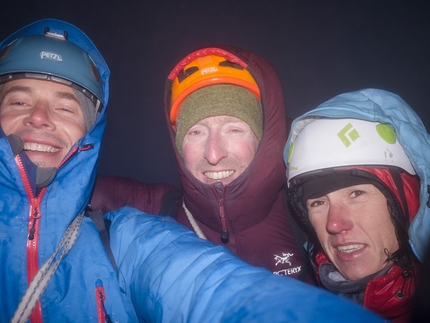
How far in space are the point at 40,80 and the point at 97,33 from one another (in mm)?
1715

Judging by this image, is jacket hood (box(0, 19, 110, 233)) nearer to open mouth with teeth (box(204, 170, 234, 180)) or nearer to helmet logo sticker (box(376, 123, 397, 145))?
open mouth with teeth (box(204, 170, 234, 180))

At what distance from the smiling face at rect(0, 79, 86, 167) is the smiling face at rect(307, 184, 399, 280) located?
1.43 metres

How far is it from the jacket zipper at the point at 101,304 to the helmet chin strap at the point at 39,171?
46cm

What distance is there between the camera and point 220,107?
4.44 feet

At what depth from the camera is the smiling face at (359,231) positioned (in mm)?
1138

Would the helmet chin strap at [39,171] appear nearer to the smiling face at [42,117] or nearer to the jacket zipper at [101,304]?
the smiling face at [42,117]

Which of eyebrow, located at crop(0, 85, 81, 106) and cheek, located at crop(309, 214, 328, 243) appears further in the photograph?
cheek, located at crop(309, 214, 328, 243)

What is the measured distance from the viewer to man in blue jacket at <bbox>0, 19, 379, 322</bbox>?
0.54 meters

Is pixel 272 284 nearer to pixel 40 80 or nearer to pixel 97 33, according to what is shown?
pixel 40 80

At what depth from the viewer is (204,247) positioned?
77cm

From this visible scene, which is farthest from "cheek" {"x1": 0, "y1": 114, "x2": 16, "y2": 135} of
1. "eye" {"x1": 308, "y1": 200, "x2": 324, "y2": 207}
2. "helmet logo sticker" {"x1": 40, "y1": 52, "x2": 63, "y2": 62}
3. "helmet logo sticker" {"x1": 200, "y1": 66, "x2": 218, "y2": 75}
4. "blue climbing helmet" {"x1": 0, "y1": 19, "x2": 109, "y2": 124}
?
"eye" {"x1": 308, "y1": 200, "x2": 324, "y2": 207}

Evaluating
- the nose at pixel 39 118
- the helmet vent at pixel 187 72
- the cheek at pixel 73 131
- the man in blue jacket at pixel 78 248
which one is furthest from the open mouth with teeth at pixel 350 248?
the nose at pixel 39 118

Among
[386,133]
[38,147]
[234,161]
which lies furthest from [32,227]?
[386,133]

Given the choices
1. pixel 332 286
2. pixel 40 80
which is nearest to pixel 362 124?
pixel 332 286
